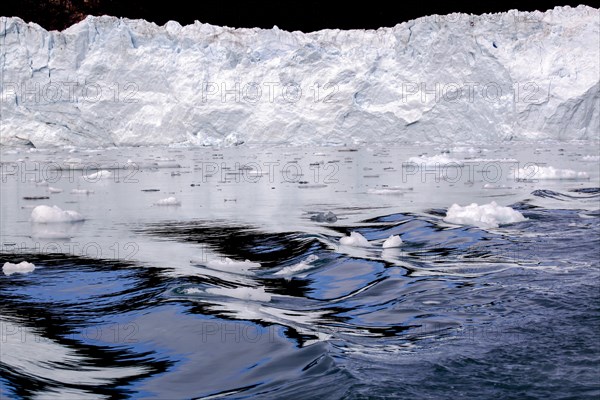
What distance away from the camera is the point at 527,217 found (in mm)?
7051

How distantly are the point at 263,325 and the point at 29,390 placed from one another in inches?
47.5

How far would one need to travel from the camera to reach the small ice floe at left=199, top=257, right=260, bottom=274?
4723 mm

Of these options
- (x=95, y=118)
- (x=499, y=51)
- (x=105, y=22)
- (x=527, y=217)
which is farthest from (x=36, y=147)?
(x=527, y=217)

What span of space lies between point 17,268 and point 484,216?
4.36 m

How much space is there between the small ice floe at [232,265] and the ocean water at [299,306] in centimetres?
1

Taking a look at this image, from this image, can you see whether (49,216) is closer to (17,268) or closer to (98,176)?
(17,268)

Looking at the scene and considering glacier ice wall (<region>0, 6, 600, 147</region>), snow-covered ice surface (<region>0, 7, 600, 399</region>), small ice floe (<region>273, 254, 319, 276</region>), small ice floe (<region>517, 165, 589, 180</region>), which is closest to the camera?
snow-covered ice surface (<region>0, 7, 600, 399</region>)

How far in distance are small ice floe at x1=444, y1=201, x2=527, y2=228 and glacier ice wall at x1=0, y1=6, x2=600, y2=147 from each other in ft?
77.2

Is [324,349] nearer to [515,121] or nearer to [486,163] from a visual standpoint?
[486,163]

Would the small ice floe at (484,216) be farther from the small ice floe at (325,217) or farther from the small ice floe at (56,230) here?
the small ice floe at (56,230)

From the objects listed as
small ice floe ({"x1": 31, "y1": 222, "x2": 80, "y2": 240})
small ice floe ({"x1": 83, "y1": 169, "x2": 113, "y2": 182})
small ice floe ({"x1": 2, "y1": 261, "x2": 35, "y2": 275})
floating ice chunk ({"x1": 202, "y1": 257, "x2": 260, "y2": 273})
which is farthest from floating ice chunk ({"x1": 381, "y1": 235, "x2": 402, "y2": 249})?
small ice floe ({"x1": 83, "y1": 169, "x2": 113, "y2": 182})

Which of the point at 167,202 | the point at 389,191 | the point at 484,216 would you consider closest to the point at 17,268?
the point at 167,202

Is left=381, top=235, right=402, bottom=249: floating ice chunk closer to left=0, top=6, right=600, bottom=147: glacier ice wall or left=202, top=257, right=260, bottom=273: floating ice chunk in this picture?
left=202, top=257, right=260, bottom=273: floating ice chunk

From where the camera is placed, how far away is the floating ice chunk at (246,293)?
383 centimetres
